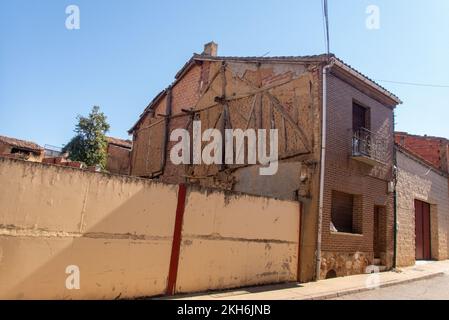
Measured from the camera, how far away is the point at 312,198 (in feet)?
34.5

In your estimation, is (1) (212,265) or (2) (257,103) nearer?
(1) (212,265)

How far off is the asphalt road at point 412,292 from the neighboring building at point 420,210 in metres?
3.22

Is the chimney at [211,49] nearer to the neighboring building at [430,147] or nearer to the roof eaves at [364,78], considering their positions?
the roof eaves at [364,78]

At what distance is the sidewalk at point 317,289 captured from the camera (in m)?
7.61

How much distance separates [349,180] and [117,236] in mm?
7767

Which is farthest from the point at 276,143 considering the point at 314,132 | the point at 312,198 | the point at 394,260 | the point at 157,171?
the point at 157,171

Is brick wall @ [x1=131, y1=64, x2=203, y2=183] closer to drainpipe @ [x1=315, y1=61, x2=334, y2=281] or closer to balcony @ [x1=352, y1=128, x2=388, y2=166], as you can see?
drainpipe @ [x1=315, y1=61, x2=334, y2=281]

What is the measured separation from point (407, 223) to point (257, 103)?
25.5 ft

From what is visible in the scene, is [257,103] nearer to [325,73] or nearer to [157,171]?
[325,73]

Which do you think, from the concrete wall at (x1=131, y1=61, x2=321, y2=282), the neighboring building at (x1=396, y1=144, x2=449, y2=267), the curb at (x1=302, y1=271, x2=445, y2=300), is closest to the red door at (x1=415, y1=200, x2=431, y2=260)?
the neighboring building at (x1=396, y1=144, x2=449, y2=267)

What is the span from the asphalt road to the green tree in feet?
73.8

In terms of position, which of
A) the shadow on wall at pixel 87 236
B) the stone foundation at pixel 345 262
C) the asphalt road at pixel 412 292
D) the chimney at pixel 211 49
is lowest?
the asphalt road at pixel 412 292

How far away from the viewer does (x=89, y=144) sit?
28344mm

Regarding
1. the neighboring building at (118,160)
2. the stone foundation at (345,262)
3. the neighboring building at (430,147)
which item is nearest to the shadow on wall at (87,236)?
the stone foundation at (345,262)
